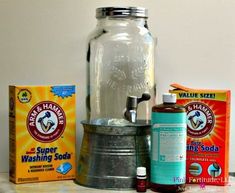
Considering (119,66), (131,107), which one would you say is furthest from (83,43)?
(131,107)

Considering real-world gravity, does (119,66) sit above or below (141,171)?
above

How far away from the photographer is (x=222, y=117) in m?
1.06

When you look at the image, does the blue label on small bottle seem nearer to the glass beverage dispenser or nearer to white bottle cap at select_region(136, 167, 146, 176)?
the glass beverage dispenser

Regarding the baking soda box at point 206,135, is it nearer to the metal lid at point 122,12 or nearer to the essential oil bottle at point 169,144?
the essential oil bottle at point 169,144

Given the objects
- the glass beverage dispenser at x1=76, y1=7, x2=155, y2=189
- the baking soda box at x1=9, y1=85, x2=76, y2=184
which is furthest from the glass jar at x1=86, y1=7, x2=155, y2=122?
the baking soda box at x1=9, y1=85, x2=76, y2=184

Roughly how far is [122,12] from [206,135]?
0.33 metres

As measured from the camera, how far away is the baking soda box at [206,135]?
1.06 meters

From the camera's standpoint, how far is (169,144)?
985mm

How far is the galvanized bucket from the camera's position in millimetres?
1018

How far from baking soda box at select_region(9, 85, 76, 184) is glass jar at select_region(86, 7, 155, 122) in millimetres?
103

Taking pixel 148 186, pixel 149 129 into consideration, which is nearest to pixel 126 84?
pixel 149 129

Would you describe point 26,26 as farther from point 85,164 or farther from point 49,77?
point 85,164

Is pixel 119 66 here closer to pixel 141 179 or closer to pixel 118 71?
pixel 118 71

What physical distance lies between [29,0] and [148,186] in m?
0.51
